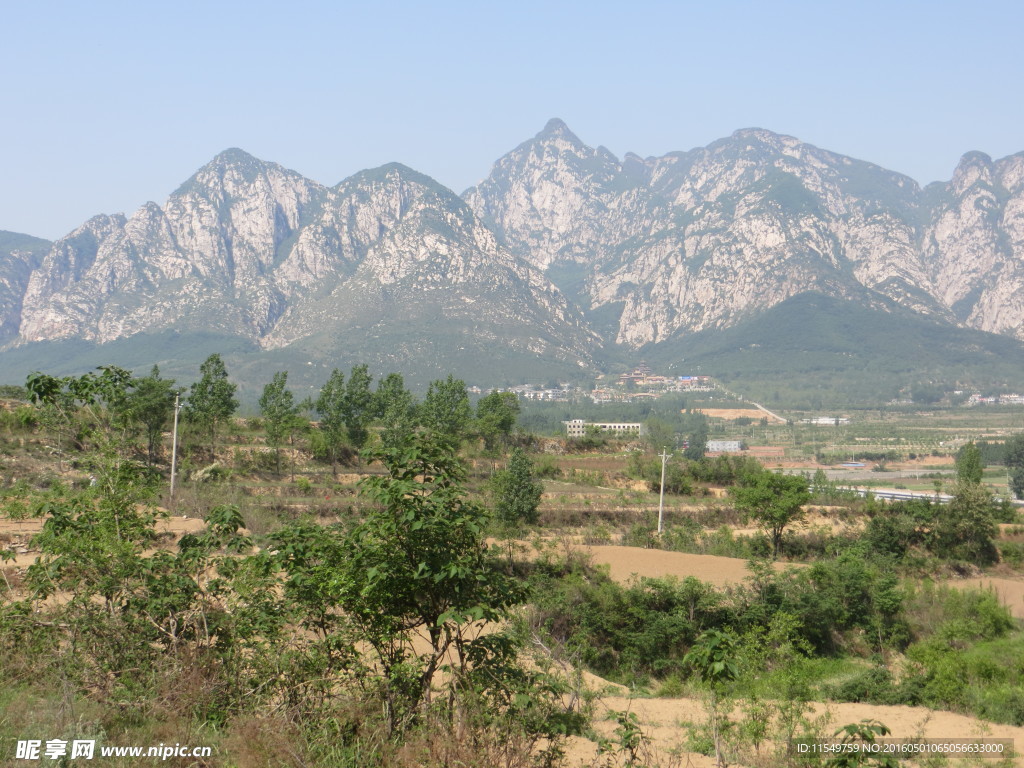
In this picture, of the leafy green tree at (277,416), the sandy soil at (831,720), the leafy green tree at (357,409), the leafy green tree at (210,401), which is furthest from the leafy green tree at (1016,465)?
the leafy green tree at (210,401)

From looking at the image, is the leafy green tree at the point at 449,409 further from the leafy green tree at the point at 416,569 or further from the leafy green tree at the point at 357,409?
the leafy green tree at the point at 416,569

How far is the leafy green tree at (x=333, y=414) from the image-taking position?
50062 mm

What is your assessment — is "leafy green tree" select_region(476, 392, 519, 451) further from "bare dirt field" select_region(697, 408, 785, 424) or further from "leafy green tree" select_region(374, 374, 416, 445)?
"bare dirt field" select_region(697, 408, 785, 424)

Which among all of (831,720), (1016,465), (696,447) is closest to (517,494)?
(831,720)

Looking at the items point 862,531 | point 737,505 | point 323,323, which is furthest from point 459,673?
point 323,323

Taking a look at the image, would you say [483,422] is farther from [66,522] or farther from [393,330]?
[393,330]

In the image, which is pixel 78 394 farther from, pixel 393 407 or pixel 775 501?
pixel 393 407

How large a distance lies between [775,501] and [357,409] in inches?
1079

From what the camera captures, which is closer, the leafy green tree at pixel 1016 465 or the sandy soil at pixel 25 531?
the sandy soil at pixel 25 531

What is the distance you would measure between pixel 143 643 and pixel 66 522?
1.56 meters

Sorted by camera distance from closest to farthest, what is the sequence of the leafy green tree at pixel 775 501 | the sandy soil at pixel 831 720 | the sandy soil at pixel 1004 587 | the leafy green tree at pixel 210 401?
the sandy soil at pixel 831 720 → the sandy soil at pixel 1004 587 → the leafy green tree at pixel 775 501 → the leafy green tree at pixel 210 401

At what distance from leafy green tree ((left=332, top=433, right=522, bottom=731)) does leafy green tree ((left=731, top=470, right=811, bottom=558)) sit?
34.2 meters

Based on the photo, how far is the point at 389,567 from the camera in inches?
307

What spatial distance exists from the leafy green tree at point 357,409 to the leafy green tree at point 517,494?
594 inches
